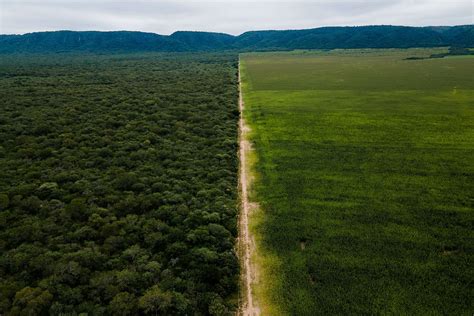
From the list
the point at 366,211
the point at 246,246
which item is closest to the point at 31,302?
the point at 246,246

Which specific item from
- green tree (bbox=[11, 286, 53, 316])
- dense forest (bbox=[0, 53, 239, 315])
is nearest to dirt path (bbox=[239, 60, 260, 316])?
dense forest (bbox=[0, 53, 239, 315])

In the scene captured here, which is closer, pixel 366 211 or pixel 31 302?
pixel 31 302

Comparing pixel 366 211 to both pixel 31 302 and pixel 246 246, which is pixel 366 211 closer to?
pixel 246 246

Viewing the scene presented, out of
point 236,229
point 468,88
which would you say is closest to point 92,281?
point 236,229

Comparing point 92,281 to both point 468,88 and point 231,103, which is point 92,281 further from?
point 468,88

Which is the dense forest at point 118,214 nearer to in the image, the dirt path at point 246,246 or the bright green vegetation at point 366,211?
the dirt path at point 246,246

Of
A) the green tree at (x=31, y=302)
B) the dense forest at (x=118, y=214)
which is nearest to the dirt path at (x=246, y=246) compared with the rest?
the dense forest at (x=118, y=214)
